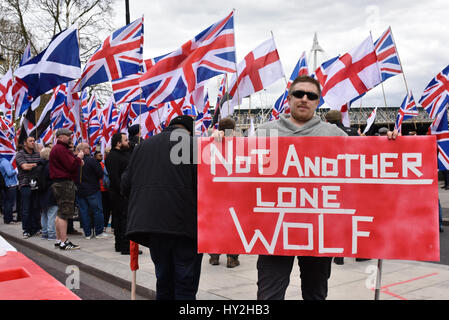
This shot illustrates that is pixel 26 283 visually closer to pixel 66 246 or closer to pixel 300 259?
pixel 300 259

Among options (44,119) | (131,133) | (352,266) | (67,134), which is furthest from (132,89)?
(352,266)

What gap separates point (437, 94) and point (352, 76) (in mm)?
4332

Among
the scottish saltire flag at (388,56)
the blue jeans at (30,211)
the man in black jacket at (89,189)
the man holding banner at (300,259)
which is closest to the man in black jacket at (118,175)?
the man in black jacket at (89,189)

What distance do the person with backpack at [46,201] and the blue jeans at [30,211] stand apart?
741mm

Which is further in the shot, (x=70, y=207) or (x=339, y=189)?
(x=70, y=207)

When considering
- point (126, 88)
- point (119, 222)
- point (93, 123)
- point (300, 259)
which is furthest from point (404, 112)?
point (93, 123)

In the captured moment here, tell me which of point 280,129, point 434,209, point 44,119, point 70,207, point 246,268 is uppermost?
point 44,119

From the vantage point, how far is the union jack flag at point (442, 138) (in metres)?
9.30

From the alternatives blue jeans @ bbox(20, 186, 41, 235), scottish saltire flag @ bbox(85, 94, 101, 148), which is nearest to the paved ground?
blue jeans @ bbox(20, 186, 41, 235)

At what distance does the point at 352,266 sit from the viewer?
622 centimetres

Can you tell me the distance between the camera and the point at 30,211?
9.96 metres

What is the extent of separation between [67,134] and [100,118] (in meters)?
8.59

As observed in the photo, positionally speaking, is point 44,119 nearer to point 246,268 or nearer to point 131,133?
point 131,133

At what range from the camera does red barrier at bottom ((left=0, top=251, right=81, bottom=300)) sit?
166cm
